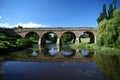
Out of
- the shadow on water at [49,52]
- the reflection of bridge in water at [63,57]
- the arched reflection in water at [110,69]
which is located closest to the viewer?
the arched reflection in water at [110,69]

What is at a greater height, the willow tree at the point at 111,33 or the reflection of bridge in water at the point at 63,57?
the willow tree at the point at 111,33

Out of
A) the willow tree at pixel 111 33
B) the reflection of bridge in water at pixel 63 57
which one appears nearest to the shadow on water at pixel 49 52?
the reflection of bridge in water at pixel 63 57

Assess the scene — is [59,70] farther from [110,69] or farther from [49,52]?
[49,52]

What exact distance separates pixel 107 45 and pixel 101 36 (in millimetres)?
2136

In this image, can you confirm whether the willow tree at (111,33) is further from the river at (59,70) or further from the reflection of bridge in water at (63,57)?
the river at (59,70)

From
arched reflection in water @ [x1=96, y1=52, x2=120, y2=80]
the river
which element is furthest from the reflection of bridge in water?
arched reflection in water @ [x1=96, y1=52, x2=120, y2=80]

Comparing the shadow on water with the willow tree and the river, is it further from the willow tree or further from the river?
the river

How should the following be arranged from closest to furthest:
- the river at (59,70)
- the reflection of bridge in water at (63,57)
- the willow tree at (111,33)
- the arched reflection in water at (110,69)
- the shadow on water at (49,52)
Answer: the river at (59,70) → the arched reflection in water at (110,69) → the reflection of bridge in water at (63,57) → the willow tree at (111,33) → the shadow on water at (49,52)

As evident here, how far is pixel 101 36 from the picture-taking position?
3353cm

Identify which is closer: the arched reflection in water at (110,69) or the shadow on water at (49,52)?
the arched reflection in water at (110,69)

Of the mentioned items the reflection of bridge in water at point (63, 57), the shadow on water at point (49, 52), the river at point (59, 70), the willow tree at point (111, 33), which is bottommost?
the river at point (59, 70)

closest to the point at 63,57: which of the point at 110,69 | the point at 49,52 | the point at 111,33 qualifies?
the point at 49,52

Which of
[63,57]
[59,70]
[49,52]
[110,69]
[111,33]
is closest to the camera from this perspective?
[59,70]

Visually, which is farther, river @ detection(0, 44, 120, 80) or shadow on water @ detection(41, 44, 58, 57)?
shadow on water @ detection(41, 44, 58, 57)
